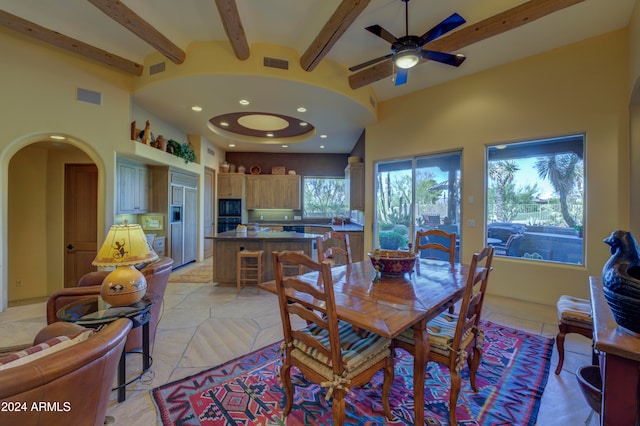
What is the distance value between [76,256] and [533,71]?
775cm

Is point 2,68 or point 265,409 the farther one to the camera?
point 2,68

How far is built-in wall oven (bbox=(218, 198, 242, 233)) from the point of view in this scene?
764cm

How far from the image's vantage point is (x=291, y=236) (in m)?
4.51

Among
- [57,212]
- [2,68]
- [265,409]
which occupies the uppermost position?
[2,68]

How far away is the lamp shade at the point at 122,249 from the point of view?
6.24 feet

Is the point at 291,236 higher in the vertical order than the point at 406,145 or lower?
lower

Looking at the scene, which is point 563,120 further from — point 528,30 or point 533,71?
point 528,30

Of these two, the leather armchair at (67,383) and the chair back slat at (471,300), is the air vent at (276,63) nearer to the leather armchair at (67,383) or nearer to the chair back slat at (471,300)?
the chair back slat at (471,300)

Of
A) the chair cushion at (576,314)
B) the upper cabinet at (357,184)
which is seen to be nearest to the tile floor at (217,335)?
the chair cushion at (576,314)

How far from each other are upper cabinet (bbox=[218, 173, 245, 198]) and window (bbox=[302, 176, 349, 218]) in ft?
6.62

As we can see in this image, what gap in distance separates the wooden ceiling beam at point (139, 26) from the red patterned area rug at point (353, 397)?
360 centimetres

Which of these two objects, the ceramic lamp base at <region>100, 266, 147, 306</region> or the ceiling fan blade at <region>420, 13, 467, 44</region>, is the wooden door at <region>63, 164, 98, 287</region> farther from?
the ceiling fan blade at <region>420, 13, 467, 44</region>

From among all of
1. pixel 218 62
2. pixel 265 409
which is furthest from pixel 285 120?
pixel 265 409

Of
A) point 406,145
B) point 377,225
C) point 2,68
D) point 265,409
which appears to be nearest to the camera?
point 265,409
